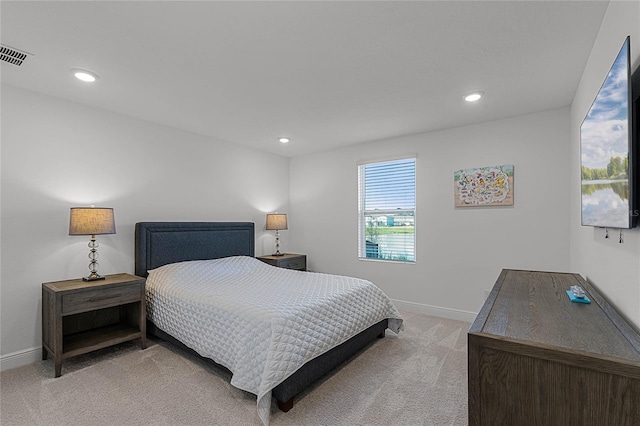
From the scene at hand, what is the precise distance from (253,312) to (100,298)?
1.49m

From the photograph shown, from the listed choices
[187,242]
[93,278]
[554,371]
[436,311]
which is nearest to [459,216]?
[436,311]

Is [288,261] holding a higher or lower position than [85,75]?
lower

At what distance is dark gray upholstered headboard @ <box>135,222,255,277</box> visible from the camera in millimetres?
3244

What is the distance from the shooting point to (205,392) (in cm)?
214

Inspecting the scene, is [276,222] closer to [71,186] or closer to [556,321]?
[71,186]

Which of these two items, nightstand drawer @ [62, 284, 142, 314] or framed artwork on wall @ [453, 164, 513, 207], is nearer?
nightstand drawer @ [62, 284, 142, 314]

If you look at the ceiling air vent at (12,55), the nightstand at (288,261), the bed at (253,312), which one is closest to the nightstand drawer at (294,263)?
the nightstand at (288,261)

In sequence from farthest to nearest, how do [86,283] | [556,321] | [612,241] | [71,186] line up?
[71,186], [86,283], [612,241], [556,321]

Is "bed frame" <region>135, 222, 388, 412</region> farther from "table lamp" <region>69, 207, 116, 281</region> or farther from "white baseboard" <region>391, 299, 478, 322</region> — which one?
"white baseboard" <region>391, 299, 478, 322</region>

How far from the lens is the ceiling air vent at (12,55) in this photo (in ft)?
6.59

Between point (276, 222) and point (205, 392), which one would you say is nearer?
point (205, 392)

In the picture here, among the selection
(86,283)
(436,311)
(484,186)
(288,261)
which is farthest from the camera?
(288,261)

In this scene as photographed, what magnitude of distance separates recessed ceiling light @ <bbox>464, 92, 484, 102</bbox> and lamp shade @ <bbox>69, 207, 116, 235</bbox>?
11.4 ft

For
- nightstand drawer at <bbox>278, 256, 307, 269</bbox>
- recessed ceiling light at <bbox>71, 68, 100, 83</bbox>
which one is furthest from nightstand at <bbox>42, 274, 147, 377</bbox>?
nightstand drawer at <bbox>278, 256, 307, 269</bbox>
